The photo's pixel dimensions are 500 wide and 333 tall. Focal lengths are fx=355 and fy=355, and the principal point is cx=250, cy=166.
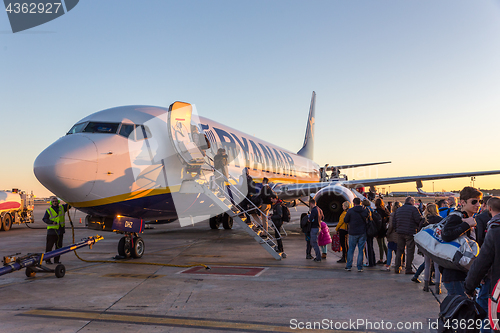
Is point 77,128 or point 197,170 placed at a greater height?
point 77,128

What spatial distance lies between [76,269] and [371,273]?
6.48 m

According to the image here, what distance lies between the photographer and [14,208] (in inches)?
771

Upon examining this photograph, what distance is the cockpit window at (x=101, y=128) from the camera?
27.2 feet

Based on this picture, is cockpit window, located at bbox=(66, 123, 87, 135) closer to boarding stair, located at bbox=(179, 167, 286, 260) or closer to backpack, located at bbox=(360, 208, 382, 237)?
boarding stair, located at bbox=(179, 167, 286, 260)

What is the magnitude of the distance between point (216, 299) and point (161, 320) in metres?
1.10

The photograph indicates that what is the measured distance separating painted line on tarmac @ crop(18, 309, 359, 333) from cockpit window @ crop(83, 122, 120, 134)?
14.6 feet

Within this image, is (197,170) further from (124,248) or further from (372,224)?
(372,224)

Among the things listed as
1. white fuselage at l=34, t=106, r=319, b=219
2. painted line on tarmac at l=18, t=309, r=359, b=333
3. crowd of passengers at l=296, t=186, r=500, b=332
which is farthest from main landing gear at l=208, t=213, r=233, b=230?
painted line on tarmac at l=18, t=309, r=359, b=333

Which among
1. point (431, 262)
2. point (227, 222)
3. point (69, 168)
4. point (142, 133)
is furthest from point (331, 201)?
point (69, 168)

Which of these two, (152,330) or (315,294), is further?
(315,294)

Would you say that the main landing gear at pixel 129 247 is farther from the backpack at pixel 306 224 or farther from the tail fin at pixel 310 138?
the tail fin at pixel 310 138

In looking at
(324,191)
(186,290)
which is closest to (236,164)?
(324,191)

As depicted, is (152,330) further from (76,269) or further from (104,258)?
(104,258)

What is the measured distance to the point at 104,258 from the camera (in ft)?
31.0
